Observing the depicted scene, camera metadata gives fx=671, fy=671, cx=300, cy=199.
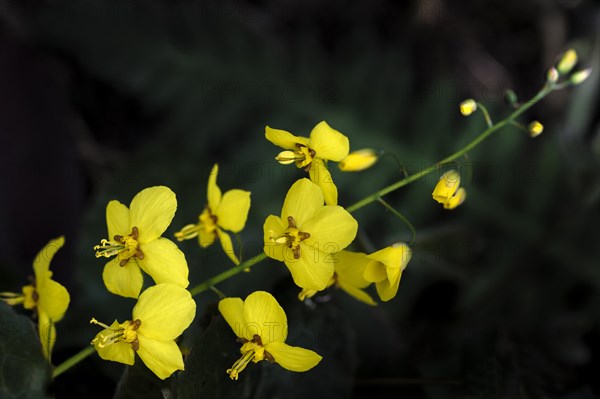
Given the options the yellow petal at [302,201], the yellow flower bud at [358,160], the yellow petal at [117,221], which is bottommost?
the yellow petal at [117,221]

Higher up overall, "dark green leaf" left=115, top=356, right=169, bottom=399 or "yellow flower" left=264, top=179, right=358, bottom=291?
"yellow flower" left=264, top=179, right=358, bottom=291

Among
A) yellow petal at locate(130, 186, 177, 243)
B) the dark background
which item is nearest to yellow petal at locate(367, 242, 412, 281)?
yellow petal at locate(130, 186, 177, 243)

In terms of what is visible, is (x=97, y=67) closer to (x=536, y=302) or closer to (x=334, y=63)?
(x=334, y=63)

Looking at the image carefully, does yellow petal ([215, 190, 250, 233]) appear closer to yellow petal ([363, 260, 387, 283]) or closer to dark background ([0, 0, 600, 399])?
yellow petal ([363, 260, 387, 283])

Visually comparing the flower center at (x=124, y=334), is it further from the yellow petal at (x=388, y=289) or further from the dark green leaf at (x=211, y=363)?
the yellow petal at (x=388, y=289)

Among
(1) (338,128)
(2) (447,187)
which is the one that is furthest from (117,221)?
(1) (338,128)

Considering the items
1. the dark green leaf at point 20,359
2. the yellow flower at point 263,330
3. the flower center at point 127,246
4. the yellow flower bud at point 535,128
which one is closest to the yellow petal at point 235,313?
the yellow flower at point 263,330
